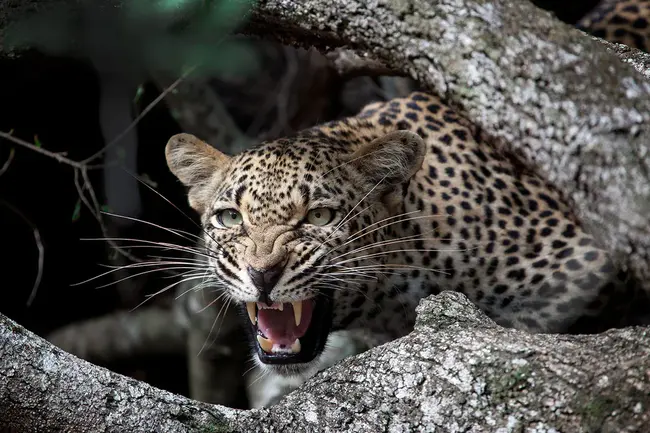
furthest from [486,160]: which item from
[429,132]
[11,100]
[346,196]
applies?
[11,100]

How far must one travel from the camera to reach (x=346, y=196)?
16.3 ft

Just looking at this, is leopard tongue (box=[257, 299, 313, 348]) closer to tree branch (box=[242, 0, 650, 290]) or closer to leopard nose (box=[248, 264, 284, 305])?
leopard nose (box=[248, 264, 284, 305])

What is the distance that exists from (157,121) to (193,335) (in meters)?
1.78

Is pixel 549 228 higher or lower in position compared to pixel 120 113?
higher

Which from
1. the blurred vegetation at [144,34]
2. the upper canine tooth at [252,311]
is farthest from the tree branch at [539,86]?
the upper canine tooth at [252,311]

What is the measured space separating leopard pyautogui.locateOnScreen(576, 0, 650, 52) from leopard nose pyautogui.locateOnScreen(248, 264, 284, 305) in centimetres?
324

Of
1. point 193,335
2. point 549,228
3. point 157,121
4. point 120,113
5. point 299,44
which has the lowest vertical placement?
point 193,335

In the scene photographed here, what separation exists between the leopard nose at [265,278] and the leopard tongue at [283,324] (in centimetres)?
31

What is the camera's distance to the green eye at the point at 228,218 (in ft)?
16.3

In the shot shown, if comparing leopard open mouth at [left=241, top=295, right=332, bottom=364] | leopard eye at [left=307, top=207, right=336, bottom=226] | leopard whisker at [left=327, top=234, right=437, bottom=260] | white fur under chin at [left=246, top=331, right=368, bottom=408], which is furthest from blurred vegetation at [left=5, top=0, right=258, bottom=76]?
white fur under chin at [left=246, top=331, right=368, bottom=408]

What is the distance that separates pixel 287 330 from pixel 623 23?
3.46m

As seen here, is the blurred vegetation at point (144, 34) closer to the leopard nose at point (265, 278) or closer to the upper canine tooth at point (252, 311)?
the leopard nose at point (265, 278)

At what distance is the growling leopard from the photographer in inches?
188

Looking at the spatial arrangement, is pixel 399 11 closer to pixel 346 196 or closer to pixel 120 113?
pixel 346 196
